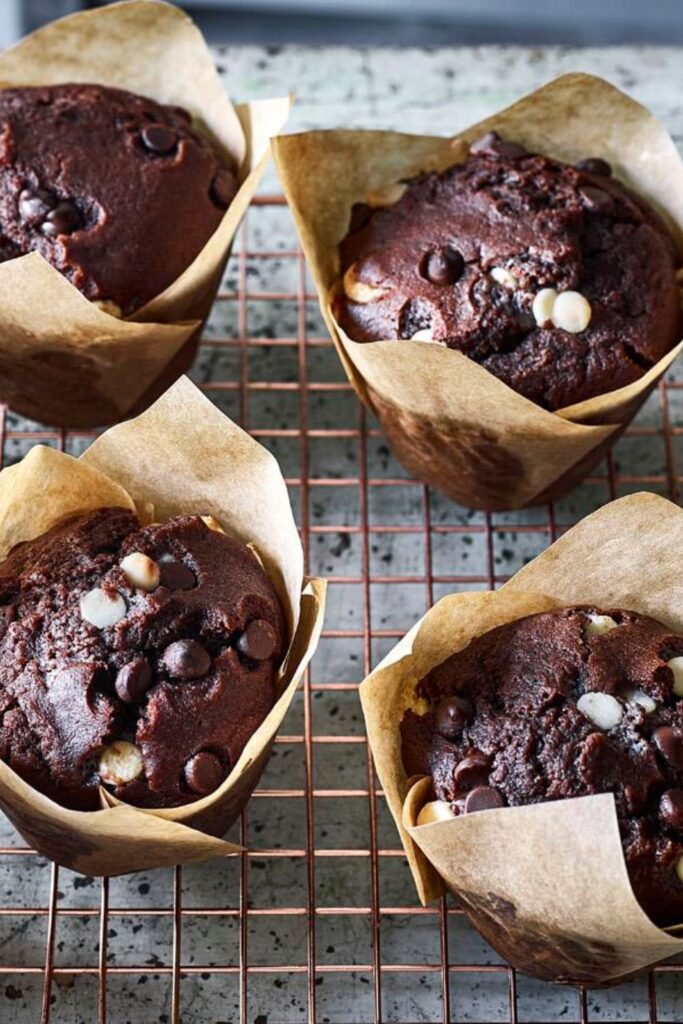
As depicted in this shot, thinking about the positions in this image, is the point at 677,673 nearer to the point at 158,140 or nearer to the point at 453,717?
the point at 453,717

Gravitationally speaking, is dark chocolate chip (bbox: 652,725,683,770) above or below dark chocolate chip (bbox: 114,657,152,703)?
below

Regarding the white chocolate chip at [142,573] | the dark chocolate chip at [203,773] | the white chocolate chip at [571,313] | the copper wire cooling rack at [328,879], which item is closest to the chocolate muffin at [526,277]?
the white chocolate chip at [571,313]

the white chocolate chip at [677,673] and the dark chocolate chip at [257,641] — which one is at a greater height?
the dark chocolate chip at [257,641]

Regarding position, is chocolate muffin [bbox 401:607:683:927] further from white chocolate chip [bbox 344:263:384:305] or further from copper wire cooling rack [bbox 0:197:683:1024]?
white chocolate chip [bbox 344:263:384:305]

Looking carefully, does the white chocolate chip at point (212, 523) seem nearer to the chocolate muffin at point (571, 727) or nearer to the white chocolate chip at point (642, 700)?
the chocolate muffin at point (571, 727)

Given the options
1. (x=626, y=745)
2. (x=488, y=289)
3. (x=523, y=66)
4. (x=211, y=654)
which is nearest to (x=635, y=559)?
(x=626, y=745)

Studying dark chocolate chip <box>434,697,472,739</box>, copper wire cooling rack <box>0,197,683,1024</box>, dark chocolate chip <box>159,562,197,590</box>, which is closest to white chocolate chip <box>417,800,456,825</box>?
dark chocolate chip <box>434,697,472,739</box>
